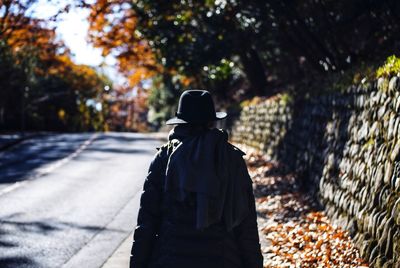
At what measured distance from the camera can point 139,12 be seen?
67.9ft

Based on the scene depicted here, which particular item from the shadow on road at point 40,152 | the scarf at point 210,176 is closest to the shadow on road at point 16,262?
the scarf at point 210,176

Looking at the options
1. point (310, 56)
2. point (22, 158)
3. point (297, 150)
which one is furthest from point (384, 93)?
point (22, 158)

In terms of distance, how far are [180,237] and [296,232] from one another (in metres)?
5.27

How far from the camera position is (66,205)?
10727 mm

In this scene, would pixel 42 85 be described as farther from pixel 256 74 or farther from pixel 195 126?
pixel 195 126

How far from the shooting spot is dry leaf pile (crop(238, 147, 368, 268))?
6.74 metres

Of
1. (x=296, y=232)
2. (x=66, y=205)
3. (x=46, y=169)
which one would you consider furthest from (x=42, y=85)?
(x=296, y=232)

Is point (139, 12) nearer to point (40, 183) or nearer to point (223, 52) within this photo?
point (223, 52)

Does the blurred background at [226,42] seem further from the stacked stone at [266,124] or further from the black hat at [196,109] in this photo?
the black hat at [196,109]

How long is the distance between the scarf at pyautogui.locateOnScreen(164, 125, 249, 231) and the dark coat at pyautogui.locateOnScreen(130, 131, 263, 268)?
0.23ft

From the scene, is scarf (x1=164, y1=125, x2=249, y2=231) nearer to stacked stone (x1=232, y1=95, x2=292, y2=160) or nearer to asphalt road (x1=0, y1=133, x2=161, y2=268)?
asphalt road (x1=0, y1=133, x2=161, y2=268)

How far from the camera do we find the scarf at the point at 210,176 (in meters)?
3.16

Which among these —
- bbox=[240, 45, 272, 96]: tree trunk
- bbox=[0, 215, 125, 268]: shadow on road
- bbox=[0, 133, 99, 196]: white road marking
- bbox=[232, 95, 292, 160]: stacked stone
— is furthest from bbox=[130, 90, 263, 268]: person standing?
bbox=[240, 45, 272, 96]: tree trunk

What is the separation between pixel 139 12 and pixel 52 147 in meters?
6.63
